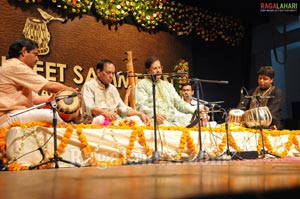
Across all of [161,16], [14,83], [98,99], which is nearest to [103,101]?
[98,99]

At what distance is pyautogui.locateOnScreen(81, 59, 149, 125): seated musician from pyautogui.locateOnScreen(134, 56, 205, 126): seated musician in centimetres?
31

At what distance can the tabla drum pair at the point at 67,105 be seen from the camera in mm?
3707

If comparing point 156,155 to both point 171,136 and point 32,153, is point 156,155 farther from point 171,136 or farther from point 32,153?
point 32,153

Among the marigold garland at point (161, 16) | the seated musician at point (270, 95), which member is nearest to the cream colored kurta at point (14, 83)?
the marigold garland at point (161, 16)

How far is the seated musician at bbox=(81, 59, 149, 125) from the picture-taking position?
4693mm

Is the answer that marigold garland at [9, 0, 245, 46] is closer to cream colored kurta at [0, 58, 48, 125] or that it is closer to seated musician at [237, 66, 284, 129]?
seated musician at [237, 66, 284, 129]

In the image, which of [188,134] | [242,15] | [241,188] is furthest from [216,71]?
[241,188]

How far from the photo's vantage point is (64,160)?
353cm

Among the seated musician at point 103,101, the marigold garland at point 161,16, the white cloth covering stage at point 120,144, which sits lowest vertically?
the white cloth covering stage at point 120,144

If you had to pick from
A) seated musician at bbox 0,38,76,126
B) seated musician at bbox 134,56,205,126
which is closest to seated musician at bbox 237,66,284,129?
seated musician at bbox 134,56,205,126

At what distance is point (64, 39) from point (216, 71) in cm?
357

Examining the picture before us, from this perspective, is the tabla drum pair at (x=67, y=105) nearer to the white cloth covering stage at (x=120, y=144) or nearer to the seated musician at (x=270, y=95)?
the white cloth covering stage at (x=120, y=144)

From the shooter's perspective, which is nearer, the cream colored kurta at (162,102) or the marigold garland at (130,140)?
the marigold garland at (130,140)

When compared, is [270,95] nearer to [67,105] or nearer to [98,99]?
[98,99]
